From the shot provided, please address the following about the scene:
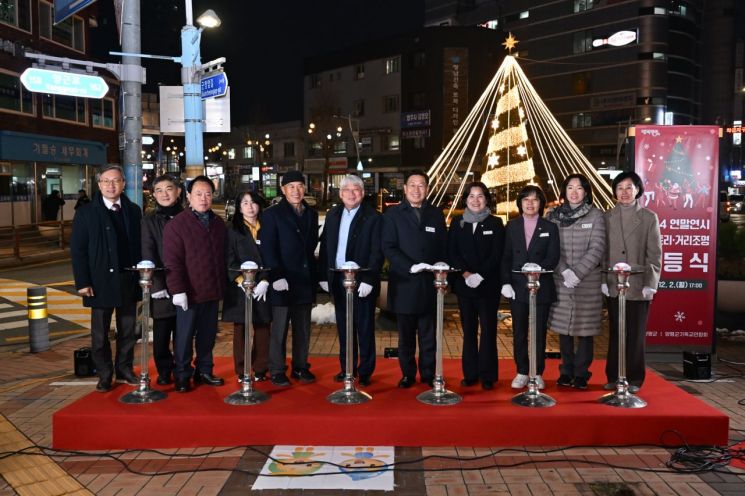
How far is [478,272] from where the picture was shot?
18.8 ft

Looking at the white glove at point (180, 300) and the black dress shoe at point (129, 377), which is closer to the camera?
the white glove at point (180, 300)

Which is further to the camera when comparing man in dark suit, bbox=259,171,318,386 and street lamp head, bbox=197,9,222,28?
street lamp head, bbox=197,9,222,28

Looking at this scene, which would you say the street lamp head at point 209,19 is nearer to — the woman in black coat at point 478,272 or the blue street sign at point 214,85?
the blue street sign at point 214,85

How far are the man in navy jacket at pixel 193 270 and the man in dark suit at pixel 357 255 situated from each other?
3.30ft

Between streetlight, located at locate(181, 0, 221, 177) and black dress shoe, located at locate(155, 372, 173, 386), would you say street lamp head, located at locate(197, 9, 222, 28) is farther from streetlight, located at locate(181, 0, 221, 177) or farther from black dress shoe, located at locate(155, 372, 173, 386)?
black dress shoe, located at locate(155, 372, 173, 386)

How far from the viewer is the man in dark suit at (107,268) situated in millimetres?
5863

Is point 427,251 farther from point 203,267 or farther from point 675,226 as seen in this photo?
point 675,226

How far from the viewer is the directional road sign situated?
8273 mm

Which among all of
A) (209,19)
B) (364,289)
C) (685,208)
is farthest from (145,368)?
(209,19)

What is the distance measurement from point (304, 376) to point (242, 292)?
3.19 feet

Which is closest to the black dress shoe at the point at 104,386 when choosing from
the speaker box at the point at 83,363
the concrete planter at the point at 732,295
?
the speaker box at the point at 83,363

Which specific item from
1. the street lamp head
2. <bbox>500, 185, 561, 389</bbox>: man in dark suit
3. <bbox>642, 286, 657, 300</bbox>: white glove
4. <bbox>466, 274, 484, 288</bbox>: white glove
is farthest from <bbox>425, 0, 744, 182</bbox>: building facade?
<bbox>466, 274, 484, 288</bbox>: white glove

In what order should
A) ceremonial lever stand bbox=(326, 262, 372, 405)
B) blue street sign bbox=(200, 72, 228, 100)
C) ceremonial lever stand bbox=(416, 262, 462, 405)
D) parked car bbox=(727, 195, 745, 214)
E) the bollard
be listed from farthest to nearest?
parked car bbox=(727, 195, 745, 214) < blue street sign bbox=(200, 72, 228, 100) < the bollard < ceremonial lever stand bbox=(326, 262, 372, 405) < ceremonial lever stand bbox=(416, 262, 462, 405)

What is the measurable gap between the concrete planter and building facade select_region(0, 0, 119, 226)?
75.2 feet
